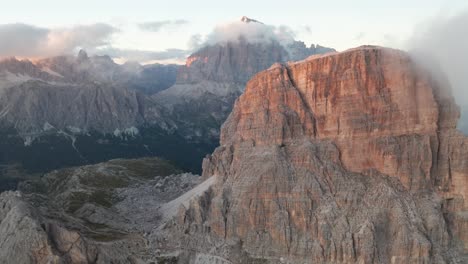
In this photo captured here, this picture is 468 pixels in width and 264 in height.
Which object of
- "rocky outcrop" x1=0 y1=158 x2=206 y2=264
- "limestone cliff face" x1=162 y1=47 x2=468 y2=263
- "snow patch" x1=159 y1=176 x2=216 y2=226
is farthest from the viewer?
"snow patch" x1=159 y1=176 x2=216 y2=226

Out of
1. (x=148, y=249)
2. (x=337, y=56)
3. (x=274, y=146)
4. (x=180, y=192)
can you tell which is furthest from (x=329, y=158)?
(x=180, y=192)

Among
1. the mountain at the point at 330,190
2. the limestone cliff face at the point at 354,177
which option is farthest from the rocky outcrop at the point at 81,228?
the limestone cliff face at the point at 354,177

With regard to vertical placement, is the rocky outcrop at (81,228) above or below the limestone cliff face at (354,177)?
below

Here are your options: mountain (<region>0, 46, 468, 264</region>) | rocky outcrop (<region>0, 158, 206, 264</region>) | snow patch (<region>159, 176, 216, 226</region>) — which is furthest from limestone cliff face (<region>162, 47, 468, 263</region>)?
snow patch (<region>159, 176, 216, 226</region>)

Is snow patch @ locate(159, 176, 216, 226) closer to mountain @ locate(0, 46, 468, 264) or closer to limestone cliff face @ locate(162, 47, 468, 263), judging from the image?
mountain @ locate(0, 46, 468, 264)

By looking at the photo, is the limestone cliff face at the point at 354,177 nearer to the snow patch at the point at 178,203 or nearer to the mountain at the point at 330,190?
the mountain at the point at 330,190

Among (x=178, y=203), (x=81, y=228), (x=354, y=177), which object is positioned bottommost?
(x=81, y=228)

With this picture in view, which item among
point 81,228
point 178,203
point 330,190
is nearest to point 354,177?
point 330,190

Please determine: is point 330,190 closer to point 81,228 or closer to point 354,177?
point 354,177
